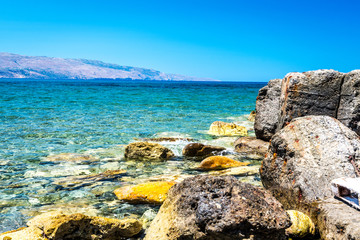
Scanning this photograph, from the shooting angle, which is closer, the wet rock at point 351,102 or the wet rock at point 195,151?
the wet rock at point 351,102

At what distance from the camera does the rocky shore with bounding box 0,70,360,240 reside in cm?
347

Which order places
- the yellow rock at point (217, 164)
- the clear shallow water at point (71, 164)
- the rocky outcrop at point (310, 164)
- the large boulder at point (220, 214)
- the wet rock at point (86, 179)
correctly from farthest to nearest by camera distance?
the yellow rock at point (217, 164)
the wet rock at point (86, 179)
the clear shallow water at point (71, 164)
the rocky outcrop at point (310, 164)
the large boulder at point (220, 214)

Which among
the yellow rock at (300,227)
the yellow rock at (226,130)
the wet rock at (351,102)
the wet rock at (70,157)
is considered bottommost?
the wet rock at (70,157)

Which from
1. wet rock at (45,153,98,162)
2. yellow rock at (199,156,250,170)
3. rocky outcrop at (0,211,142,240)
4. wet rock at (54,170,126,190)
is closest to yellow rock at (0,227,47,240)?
rocky outcrop at (0,211,142,240)

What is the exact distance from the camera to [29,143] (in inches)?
442

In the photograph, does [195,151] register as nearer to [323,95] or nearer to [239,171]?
[239,171]

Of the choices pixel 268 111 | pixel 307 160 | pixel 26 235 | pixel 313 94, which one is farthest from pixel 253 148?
pixel 26 235

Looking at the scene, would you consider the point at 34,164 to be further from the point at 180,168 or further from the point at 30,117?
the point at 30,117

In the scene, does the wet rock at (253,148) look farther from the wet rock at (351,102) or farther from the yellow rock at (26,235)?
the yellow rock at (26,235)

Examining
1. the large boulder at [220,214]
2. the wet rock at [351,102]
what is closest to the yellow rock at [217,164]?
the wet rock at [351,102]

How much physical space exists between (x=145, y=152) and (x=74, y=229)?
17.6 feet

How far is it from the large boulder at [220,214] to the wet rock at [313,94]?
4359mm

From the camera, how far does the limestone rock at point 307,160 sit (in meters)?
4.52

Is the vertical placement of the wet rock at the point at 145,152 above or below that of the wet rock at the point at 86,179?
above
